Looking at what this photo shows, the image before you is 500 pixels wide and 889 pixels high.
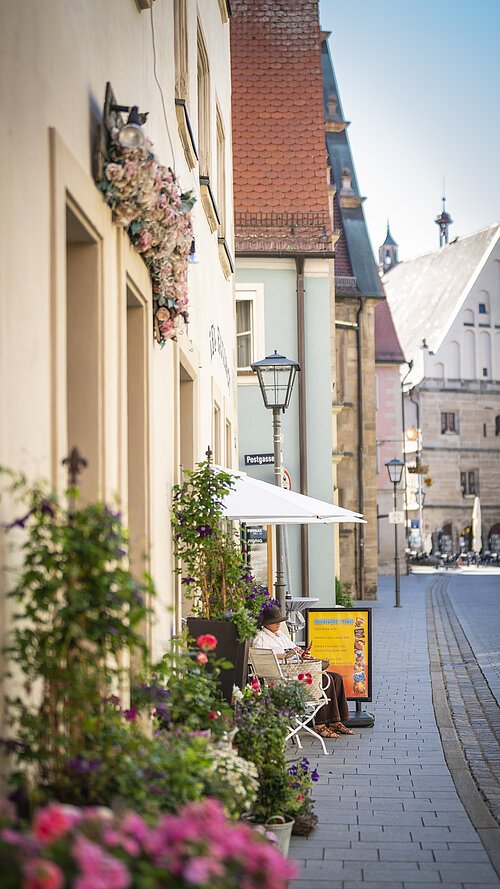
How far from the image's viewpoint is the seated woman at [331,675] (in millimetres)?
11039

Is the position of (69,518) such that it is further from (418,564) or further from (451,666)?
(418,564)

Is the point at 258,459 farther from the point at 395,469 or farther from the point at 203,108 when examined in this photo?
the point at 203,108

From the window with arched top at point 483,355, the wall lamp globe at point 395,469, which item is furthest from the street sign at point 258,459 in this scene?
the window with arched top at point 483,355

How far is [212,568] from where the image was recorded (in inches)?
328

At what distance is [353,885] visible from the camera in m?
6.12

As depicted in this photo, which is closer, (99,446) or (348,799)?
(99,446)

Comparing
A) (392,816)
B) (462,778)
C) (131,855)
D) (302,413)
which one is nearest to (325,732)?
(462,778)

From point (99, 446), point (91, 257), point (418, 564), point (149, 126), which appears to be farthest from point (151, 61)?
point (418, 564)

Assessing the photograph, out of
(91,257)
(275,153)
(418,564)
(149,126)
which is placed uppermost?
(275,153)

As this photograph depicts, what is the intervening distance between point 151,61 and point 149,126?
0.43 m

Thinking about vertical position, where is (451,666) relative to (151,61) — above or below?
below

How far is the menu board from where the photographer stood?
1209cm

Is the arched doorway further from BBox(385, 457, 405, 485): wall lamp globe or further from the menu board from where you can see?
the menu board

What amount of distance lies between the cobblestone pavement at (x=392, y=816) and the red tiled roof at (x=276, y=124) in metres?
12.4
